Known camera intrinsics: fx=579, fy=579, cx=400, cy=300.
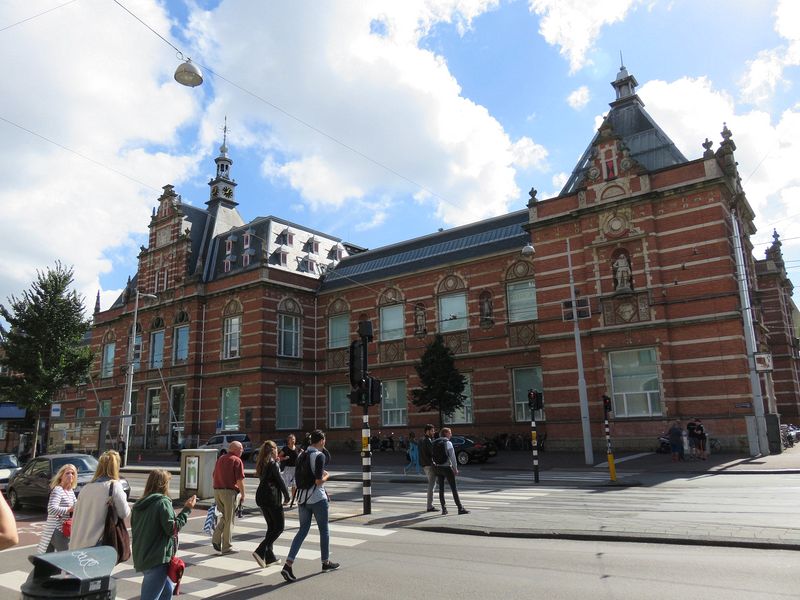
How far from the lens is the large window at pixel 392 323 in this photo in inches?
1380

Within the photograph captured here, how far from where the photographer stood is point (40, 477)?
1444 centimetres

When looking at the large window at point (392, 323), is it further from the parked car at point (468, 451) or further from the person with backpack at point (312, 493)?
the person with backpack at point (312, 493)

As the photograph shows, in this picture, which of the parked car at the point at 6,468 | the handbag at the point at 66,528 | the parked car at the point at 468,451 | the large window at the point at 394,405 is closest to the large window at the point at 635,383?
the parked car at the point at 468,451

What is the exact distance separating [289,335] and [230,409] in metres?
5.93

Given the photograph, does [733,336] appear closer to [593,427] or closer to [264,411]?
[593,427]

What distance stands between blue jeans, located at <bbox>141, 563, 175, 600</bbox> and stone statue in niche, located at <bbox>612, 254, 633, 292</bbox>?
77.0 feet

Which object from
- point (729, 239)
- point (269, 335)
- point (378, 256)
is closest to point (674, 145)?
point (729, 239)

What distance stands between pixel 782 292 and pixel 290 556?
1897 inches

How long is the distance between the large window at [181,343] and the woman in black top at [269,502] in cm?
3336

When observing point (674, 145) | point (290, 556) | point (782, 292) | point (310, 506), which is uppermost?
point (674, 145)

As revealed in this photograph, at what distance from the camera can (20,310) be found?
28.5 m

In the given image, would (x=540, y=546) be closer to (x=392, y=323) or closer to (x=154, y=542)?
(x=154, y=542)

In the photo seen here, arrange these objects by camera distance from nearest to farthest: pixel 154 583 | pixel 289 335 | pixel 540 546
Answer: pixel 154 583, pixel 540 546, pixel 289 335

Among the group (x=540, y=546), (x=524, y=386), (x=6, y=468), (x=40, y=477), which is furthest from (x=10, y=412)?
(x=540, y=546)
